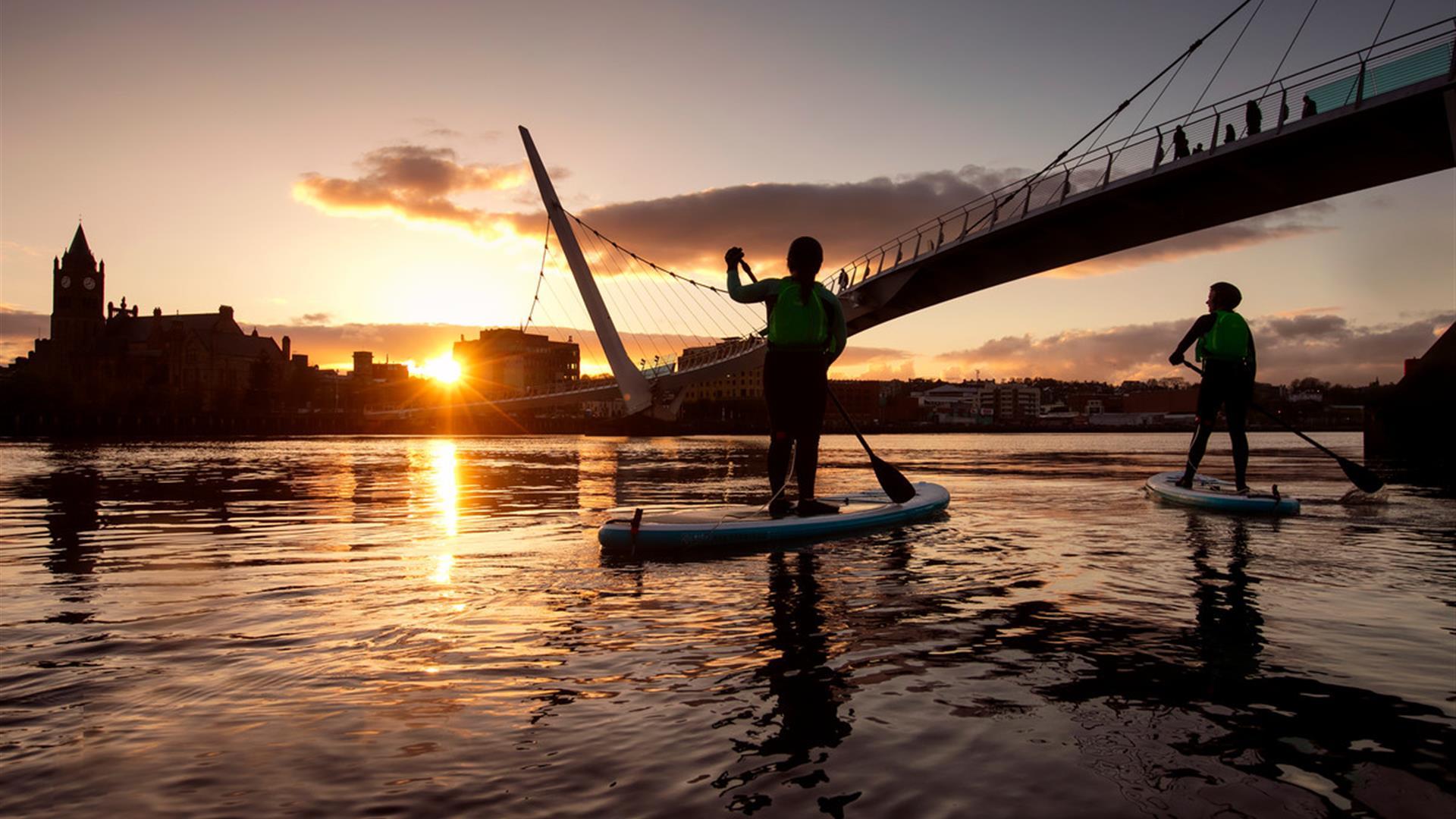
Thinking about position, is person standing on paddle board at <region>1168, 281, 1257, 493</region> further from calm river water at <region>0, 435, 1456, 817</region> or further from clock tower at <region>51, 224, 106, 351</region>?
clock tower at <region>51, 224, 106, 351</region>

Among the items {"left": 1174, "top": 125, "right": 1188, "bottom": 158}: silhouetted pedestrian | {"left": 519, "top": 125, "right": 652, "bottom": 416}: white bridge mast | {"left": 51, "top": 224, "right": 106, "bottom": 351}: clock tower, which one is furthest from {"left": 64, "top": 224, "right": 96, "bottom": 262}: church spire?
{"left": 1174, "top": 125, "right": 1188, "bottom": 158}: silhouetted pedestrian

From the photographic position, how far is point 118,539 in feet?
32.6

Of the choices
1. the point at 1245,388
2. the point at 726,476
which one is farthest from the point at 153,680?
the point at 726,476

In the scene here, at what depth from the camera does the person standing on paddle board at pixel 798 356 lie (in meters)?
9.52

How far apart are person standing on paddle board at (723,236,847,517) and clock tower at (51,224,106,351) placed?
165673 mm

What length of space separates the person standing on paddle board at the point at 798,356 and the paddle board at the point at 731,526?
295 millimetres

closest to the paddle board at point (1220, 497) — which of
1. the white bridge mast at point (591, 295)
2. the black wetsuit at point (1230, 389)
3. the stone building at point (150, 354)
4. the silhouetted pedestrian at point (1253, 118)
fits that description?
the black wetsuit at point (1230, 389)

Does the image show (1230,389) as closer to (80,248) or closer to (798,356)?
(798,356)

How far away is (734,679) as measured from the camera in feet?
13.8

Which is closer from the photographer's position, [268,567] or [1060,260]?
[268,567]

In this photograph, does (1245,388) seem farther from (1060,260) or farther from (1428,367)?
(1060,260)

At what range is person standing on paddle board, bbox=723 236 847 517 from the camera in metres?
9.52

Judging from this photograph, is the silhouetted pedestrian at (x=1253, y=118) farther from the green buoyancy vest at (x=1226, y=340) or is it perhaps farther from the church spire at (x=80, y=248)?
the church spire at (x=80, y=248)

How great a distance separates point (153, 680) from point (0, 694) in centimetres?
56
